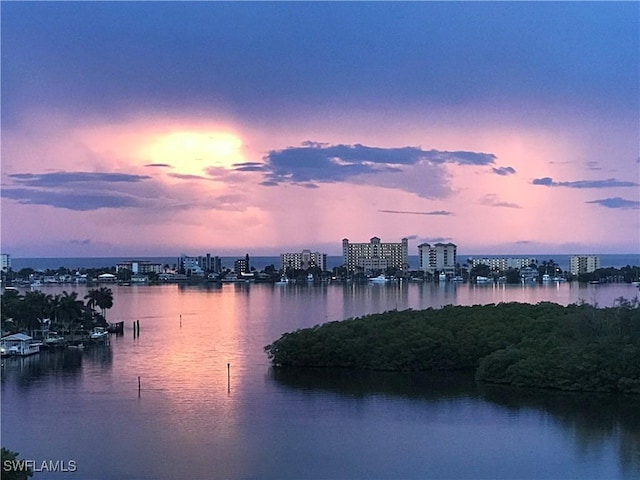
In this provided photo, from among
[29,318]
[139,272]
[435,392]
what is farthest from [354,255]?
→ [435,392]

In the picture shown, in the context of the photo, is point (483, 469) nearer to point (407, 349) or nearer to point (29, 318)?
point (407, 349)

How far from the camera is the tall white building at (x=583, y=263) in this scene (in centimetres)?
6524

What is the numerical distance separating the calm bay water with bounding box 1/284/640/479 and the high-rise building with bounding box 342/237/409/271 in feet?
200

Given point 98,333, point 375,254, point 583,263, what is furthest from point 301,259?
point 98,333

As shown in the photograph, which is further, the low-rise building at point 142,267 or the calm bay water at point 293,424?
the low-rise building at point 142,267

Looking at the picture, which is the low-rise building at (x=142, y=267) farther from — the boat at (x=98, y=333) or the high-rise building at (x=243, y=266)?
the boat at (x=98, y=333)

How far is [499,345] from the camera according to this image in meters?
13.4

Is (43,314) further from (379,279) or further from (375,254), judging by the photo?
(375,254)

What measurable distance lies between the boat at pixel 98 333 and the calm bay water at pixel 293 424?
3.08 m

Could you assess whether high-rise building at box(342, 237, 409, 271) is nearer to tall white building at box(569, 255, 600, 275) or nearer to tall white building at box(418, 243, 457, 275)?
tall white building at box(418, 243, 457, 275)

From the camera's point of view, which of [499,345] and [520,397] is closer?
[520,397]

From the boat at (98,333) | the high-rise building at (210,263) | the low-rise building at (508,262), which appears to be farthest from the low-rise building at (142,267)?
the boat at (98,333)

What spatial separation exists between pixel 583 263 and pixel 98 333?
181 ft

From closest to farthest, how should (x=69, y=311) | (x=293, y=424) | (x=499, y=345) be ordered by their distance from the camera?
(x=293, y=424) → (x=499, y=345) → (x=69, y=311)
